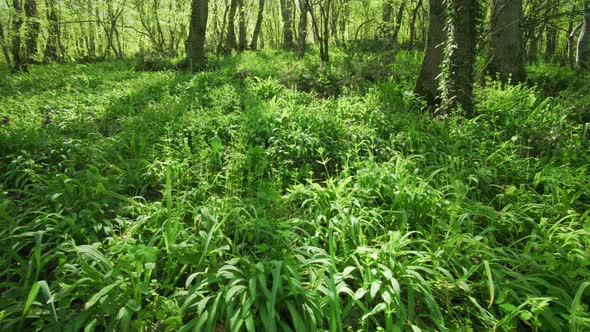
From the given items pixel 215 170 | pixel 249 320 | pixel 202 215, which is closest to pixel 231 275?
pixel 249 320

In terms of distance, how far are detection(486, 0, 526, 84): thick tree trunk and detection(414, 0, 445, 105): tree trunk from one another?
1397mm

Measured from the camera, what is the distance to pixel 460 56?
4.41 meters

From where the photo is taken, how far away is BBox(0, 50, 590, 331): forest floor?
177cm

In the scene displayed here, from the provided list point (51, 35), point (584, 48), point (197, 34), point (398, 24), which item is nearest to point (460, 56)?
point (584, 48)

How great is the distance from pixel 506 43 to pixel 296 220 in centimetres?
636

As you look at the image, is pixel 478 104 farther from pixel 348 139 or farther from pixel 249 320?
pixel 249 320

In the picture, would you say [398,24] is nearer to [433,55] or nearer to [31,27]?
[433,55]

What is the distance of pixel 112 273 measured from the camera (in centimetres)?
178

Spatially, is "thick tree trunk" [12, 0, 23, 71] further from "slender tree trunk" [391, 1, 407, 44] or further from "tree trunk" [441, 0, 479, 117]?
Result: "slender tree trunk" [391, 1, 407, 44]

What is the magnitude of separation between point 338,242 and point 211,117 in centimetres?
308

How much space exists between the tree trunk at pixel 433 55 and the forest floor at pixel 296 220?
0.71 m

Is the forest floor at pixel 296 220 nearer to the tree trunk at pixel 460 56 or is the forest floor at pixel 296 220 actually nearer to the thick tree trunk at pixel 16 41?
the tree trunk at pixel 460 56

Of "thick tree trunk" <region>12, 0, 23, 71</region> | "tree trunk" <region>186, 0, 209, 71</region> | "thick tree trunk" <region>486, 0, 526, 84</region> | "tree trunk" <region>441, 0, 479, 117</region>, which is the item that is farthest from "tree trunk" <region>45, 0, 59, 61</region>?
"thick tree trunk" <region>486, 0, 526, 84</region>

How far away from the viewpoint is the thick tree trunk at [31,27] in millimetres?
10359
